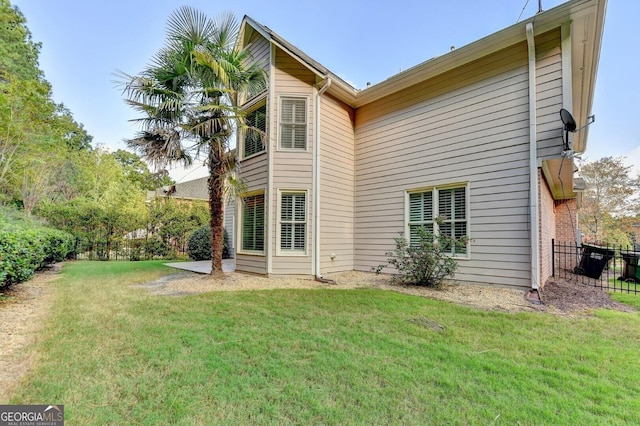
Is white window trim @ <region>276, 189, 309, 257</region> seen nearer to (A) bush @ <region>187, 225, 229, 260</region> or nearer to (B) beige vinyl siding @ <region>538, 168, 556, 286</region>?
(B) beige vinyl siding @ <region>538, 168, 556, 286</region>

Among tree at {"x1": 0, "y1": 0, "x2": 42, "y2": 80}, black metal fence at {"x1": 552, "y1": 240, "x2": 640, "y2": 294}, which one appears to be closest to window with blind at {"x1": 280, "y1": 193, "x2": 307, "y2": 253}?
black metal fence at {"x1": 552, "y1": 240, "x2": 640, "y2": 294}

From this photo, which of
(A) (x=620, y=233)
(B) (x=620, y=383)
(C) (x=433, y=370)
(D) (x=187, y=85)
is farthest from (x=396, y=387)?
(A) (x=620, y=233)

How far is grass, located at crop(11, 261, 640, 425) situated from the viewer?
1918mm

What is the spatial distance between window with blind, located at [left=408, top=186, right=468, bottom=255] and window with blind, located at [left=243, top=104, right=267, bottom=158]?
180 inches

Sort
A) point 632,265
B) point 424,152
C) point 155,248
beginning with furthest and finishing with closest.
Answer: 1. point 155,248
2. point 632,265
3. point 424,152

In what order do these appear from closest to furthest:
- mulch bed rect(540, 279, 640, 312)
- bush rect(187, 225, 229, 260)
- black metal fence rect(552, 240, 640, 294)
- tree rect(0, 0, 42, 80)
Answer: mulch bed rect(540, 279, 640, 312), black metal fence rect(552, 240, 640, 294), tree rect(0, 0, 42, 80), bush rect(187, 225, 229, 260)

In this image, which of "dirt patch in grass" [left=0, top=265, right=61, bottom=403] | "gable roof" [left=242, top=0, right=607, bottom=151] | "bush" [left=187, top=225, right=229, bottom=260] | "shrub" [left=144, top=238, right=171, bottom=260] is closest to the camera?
"dirt patch in grass" [left=0, top=265, right=61, bottom=403]

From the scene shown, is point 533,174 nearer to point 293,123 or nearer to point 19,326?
point 293,123

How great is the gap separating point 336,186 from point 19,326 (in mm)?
6621

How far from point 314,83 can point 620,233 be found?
902 inches

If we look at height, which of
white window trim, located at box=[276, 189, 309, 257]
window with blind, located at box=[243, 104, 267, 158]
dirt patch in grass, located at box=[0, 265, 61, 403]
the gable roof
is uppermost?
the gable roof

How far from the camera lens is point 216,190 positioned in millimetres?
6672

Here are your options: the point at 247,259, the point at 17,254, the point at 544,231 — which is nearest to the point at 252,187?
the point at 247,259

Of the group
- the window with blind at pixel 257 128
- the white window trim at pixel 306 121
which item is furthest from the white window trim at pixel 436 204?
the window with blind at pixel 257 128
